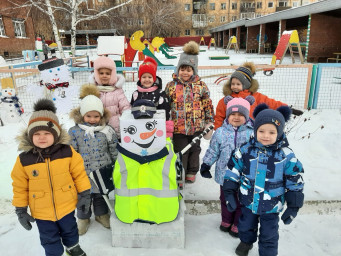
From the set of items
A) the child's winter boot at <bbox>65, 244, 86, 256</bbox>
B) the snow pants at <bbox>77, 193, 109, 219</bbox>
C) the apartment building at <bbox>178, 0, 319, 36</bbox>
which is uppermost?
the apartment building at <bbox>178, 0, 319, 36</bbox>

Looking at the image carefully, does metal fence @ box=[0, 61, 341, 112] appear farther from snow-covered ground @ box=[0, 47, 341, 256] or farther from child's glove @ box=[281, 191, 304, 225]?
child's glove @ box=[281, 191, 304, 225]

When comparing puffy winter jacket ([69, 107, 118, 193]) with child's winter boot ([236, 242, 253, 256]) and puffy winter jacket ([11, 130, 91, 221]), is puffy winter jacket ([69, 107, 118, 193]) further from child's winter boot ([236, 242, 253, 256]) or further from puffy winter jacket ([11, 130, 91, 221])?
child's winter boot ([236, 242, 253, 256])

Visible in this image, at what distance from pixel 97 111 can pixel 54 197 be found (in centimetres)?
90

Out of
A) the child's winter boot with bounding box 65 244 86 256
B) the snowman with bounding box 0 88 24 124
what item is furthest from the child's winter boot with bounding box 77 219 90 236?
the snowman with bounding box 0 88 24 124

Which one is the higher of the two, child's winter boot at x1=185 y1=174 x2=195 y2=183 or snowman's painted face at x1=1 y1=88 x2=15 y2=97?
snowman's painted face at x1=1 y1=88 x2=15 y2=97

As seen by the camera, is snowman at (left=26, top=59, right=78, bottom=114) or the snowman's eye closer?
the snowman's eye

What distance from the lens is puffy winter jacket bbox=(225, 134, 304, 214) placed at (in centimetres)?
203

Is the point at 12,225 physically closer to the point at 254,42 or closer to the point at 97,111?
the point at 97,111

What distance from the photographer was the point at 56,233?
7.20ft

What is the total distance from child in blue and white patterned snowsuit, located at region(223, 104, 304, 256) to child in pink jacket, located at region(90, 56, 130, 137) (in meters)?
1.52

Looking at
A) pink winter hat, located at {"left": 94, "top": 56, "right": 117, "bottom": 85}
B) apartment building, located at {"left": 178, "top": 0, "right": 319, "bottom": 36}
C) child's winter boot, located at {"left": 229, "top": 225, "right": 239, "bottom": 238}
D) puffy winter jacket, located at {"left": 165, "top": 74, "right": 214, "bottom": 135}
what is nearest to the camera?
child's winter boot, located at {"left": 229, "top": 225, "right": 239, "bottom": 238}

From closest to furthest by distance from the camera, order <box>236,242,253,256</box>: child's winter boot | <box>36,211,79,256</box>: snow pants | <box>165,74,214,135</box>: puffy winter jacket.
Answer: <box>36,211,79,256</box>: snow pants
<box>236,242,253,256</box>: child's winter boot
<box>165,74,214,135</box>: puffy winter jacket

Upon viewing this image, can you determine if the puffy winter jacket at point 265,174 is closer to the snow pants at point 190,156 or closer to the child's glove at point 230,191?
the child's glove at point 230,191

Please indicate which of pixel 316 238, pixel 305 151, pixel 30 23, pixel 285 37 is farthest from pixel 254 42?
pixel 316 238
